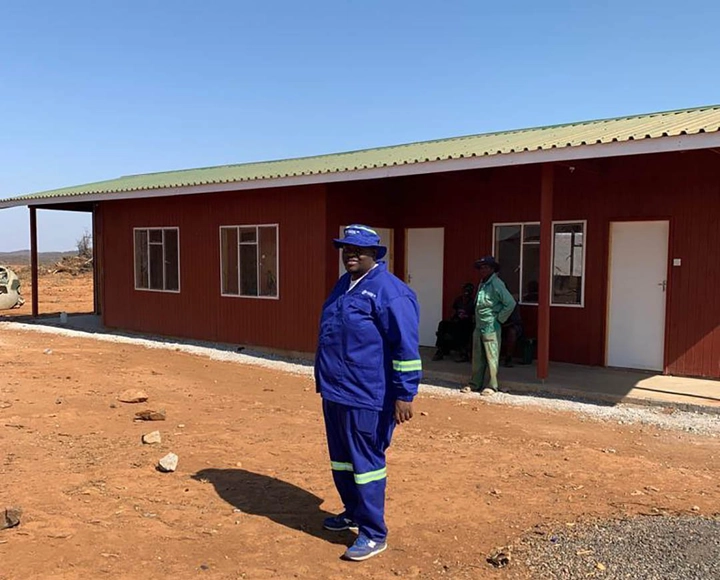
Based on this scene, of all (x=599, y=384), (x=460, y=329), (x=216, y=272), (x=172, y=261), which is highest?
(x=172, y=261)

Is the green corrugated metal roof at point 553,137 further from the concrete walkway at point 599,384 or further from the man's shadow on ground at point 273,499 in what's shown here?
the man's shadow on ground at point 273,499

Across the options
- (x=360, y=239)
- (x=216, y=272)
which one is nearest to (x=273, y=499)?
(x=360, y=239)

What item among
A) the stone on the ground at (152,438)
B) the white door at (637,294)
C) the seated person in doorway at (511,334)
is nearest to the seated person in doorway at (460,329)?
the seated person in doorway at (511,334)

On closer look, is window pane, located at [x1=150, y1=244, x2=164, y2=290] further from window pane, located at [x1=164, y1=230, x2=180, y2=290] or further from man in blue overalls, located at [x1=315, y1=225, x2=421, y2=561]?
man in blue overalls, located at [x1=315, y1=225, x2=421, y2=561]

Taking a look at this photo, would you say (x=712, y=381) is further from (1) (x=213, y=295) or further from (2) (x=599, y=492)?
(1) (x=213, y=295)

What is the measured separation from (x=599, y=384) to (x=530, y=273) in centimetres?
243

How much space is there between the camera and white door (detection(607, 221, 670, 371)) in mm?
8984

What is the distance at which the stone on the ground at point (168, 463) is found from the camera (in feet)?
16.3

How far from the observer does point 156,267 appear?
44.7ft

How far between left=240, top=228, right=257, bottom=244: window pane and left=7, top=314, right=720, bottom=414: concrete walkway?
403 centimetres

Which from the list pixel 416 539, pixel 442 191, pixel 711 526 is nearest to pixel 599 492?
pixel 711 526

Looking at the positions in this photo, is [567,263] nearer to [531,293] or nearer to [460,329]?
[531,293]

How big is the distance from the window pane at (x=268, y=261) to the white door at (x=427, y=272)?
2.46m

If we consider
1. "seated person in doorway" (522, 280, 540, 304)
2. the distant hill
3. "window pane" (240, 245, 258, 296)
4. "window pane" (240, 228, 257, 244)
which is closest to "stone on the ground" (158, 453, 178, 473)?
"seated person in doorway" (522, 280, 540, 304)
